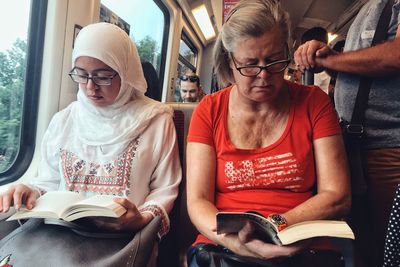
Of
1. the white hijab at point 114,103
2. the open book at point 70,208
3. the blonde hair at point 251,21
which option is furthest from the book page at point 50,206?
the blonde hair at point 251,21

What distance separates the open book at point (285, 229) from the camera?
0.75 meters

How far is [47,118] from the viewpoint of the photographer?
181 centimetres

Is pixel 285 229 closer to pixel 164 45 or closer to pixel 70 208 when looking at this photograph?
pixel 70 208

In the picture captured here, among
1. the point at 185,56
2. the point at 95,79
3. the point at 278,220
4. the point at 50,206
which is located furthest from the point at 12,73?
the point at 185,56

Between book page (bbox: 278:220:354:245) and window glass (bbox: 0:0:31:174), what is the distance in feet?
5.00

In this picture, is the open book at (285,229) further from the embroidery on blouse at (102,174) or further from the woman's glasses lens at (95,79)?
the woman's glasses lens at (95,79)

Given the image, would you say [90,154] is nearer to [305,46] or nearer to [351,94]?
[305,46]

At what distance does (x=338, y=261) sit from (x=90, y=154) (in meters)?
1.04

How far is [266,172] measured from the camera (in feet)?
3.88

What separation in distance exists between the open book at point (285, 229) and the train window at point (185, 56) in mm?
4664

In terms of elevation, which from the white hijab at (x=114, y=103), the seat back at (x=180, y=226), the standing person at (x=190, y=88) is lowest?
the seat back at (x=180, y=226)

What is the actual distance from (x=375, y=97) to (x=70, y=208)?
3.88 feet

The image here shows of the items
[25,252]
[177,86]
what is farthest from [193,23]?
[25,252]

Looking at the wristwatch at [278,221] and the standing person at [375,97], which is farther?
the standing person at [375,97]
